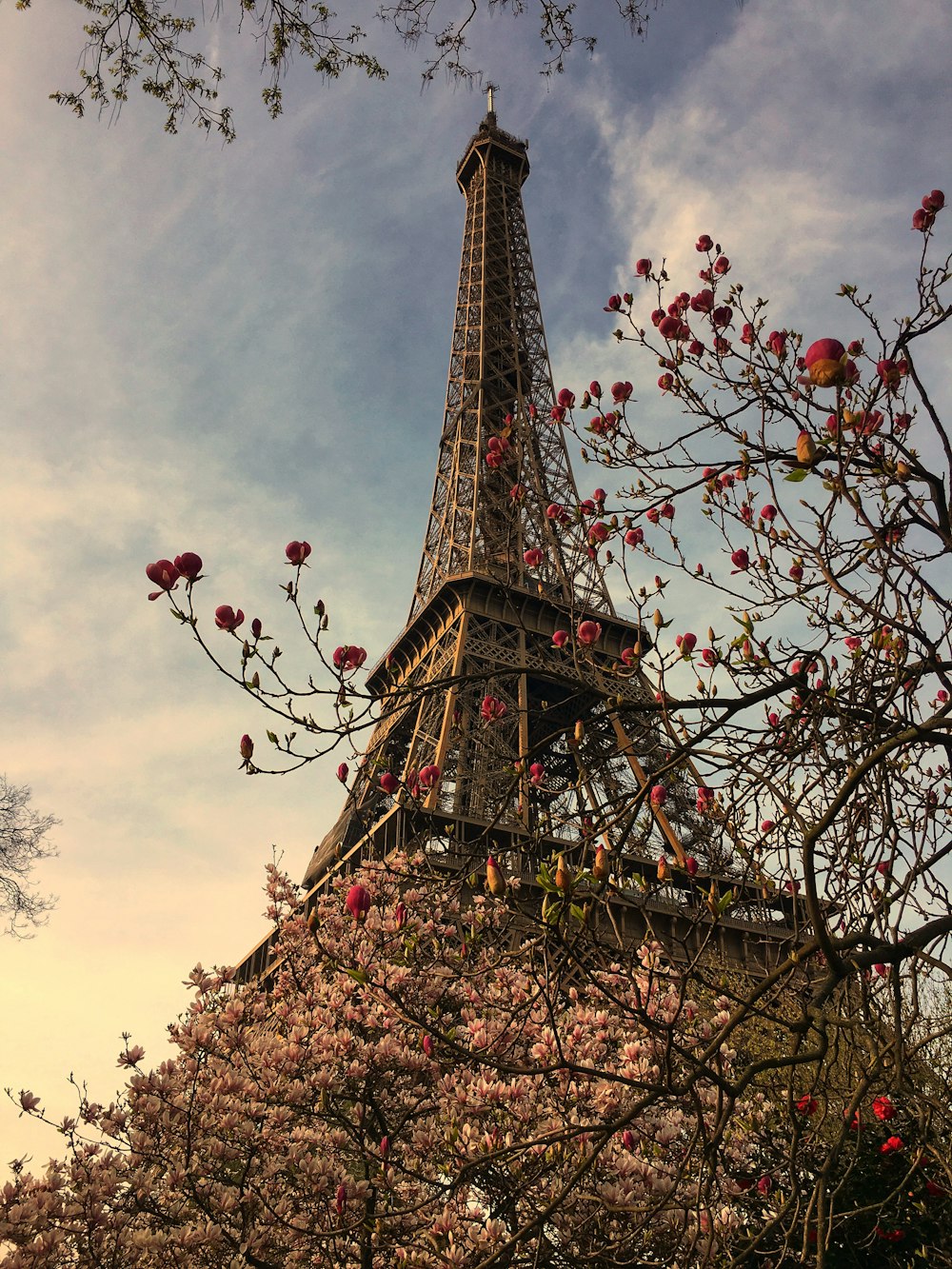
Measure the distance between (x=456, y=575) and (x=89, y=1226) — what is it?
21.5 metres

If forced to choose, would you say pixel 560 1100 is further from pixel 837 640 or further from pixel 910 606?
pixel 910 606

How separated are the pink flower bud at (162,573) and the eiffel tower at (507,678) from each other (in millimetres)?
1026

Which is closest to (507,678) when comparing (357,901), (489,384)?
(489,384)

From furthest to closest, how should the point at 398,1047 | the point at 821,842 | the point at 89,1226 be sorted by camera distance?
1. the point at 398,1047
2. the point at 89,1226
3. the point at 821,842

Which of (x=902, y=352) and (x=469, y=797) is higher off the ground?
(x=469, y=797)

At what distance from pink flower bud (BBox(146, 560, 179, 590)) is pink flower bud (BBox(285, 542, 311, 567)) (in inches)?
22.2

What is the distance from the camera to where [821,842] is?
4617 mm

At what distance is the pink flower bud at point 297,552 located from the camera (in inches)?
162

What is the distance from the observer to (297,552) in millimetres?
4141

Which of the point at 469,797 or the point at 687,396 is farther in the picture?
the point at 469,797

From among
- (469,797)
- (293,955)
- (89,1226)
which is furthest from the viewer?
(469,797)

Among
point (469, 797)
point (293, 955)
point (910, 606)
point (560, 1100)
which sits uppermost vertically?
point (469, 797)

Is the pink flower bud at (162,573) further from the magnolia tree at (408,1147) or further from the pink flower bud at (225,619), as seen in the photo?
the magnolia tree at (408,1147)

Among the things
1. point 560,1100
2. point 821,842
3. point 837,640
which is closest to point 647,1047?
point 560,1100
